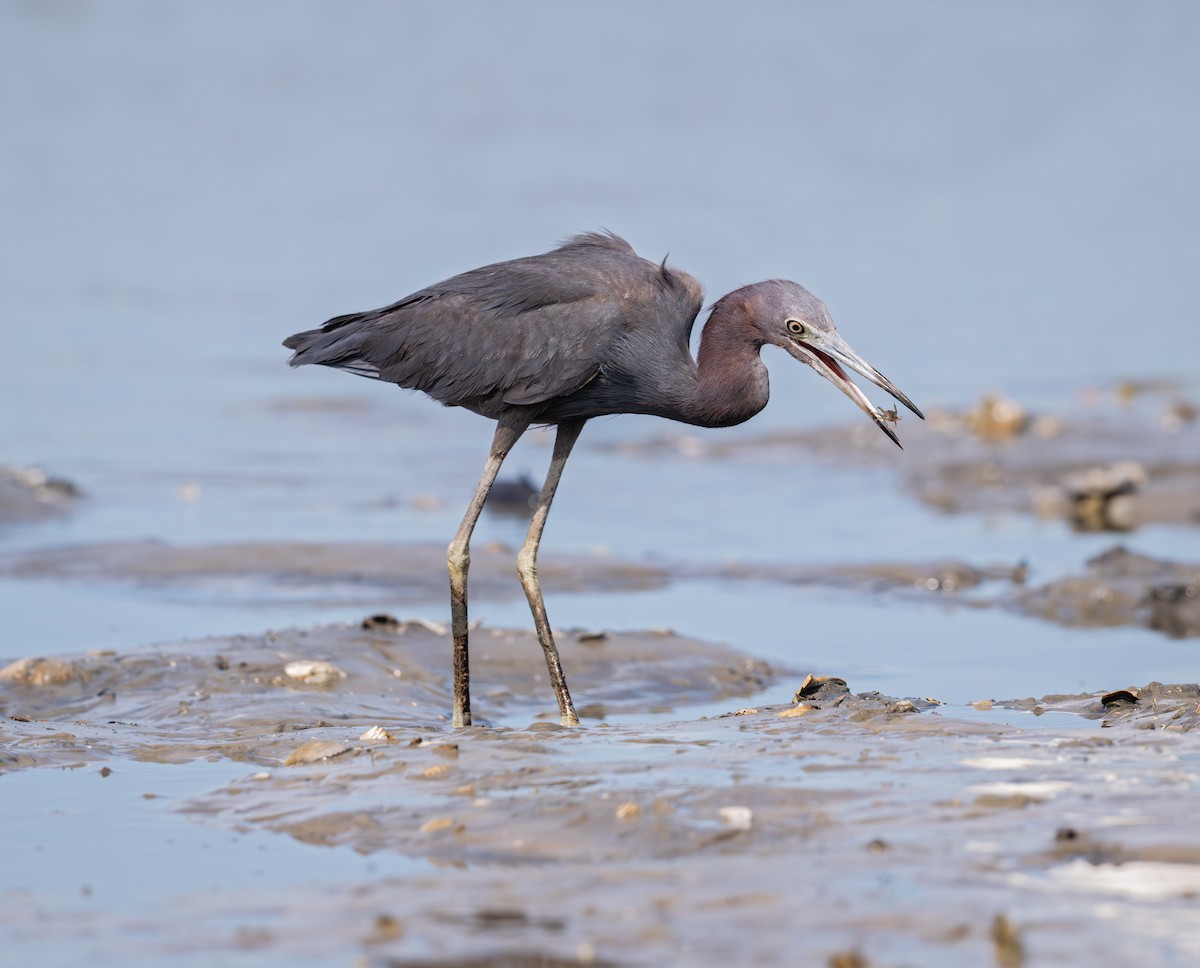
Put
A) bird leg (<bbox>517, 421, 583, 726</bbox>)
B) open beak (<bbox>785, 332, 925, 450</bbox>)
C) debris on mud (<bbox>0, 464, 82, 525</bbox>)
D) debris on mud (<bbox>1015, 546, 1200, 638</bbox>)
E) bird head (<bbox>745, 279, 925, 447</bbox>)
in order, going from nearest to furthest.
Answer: open beak (<bbox>785, 332, 925, 450</bbox>)
bird head (<bbox>745, 279, 925, 447</bbox>)
bird leg (<bbox>517, 421, 583, 726</bbox>)
debris on mud (<bbox>1015, 546, 1200, 638</bbox>)
debris on mud (<bbox>0, 464, 82, 525</bbox>)

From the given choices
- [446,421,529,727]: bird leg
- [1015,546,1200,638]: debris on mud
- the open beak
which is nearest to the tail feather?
[446,421,529,727]: bird leg

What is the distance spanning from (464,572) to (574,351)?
3.58ft

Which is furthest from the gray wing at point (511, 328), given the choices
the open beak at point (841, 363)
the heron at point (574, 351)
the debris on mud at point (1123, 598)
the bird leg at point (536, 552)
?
the debris on mud at point (1123, 598)

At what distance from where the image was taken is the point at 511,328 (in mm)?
7688

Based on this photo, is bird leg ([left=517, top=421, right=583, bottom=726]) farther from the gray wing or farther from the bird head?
the bird head

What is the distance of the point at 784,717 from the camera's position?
680 cm

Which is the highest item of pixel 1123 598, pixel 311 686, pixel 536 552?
pixel 1123 598

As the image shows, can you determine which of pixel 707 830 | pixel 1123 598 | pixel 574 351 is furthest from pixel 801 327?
pixel 1123 598

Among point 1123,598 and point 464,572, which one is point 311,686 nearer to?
point 464,572

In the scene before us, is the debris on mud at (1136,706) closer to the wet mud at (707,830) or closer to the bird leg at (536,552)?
the wet mud at (707,830)

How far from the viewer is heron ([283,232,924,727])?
7.59m

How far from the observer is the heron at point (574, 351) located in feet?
24.9

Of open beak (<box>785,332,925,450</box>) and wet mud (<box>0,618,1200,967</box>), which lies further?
open beak (<box>785,332,925,450</box>)

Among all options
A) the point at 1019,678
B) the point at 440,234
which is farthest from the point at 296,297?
the point at 1019,678
